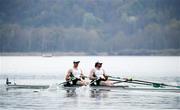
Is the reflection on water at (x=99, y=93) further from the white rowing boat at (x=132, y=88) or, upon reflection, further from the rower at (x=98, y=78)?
the rower at (x=98, y=78)

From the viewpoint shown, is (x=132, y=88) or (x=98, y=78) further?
(x=98, y=78)

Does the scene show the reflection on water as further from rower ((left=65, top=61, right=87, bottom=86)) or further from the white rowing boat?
rower ((left=65, top=61, right=87, bottom=86))

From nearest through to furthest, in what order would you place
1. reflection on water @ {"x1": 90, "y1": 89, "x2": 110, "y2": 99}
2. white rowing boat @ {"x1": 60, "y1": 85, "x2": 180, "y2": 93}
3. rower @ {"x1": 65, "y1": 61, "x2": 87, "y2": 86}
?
1. reflection on water @ {"x1": 90, "y1": 89, "x2": 110, "y2": 99}
2. white rowing boat @ {"x1": 60, "y1": 85, "x2": 180, "y2": 93}
3. rower @ {"x1": 65, "y1": 61, "x2": 87, "y2": 86}

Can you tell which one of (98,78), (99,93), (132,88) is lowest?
(99,93)

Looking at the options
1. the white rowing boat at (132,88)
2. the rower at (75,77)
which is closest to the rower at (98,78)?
the white rowing boat at (132,88)

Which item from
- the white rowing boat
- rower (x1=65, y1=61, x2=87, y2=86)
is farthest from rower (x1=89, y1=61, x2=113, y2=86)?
rower (x1=65, y1=61, x2=87, y2=86)

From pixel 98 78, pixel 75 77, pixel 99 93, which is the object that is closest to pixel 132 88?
pixel 99 93

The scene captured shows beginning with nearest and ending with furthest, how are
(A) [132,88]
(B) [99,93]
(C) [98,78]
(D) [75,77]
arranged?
(A) [132,88] → (B) [99,93] → (C) [98,78] → (D) [75,77]

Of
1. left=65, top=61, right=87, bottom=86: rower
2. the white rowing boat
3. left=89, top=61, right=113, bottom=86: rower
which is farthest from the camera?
left=65, top=61, right=87, bottom=86: rower

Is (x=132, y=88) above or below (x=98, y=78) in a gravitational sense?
below

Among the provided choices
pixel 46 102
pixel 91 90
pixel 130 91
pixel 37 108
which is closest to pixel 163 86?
pixel 130 91

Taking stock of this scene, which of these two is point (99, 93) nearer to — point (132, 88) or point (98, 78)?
point (98, 78)

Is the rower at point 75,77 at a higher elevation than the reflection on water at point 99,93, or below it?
higher

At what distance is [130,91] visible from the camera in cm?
3134
